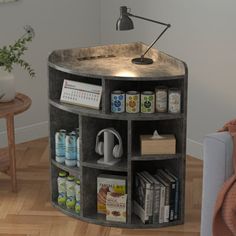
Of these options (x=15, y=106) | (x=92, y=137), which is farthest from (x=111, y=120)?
(x=15, y=106)

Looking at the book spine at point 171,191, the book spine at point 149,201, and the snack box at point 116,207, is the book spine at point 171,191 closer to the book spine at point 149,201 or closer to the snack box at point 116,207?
the book spine at point 149,201

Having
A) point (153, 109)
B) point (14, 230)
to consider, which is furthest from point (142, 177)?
point (14, 230)

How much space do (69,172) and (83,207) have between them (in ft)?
0.68

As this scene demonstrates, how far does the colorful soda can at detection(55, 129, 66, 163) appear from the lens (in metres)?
3.71

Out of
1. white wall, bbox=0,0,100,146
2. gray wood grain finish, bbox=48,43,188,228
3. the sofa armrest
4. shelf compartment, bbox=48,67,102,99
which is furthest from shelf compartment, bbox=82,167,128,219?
white wall, bbox=0,0,100,146

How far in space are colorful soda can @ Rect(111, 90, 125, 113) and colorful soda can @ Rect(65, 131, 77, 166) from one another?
33cm

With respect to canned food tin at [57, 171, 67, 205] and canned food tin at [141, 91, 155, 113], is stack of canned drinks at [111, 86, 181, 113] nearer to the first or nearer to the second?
canned food tin at [141, 91, 155, 113]

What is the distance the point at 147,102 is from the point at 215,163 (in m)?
0.66

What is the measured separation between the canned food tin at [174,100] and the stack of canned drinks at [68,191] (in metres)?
0.66

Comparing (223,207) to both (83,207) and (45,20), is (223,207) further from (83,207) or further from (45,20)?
(45,20)

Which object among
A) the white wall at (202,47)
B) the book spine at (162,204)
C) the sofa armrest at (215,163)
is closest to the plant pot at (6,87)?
the book spine at (162,204)

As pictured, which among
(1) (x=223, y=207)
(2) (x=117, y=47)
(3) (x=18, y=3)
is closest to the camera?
(1) (x=223, y=207)

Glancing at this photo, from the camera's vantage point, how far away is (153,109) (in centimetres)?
345

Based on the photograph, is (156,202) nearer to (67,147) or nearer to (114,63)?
(67,147)
